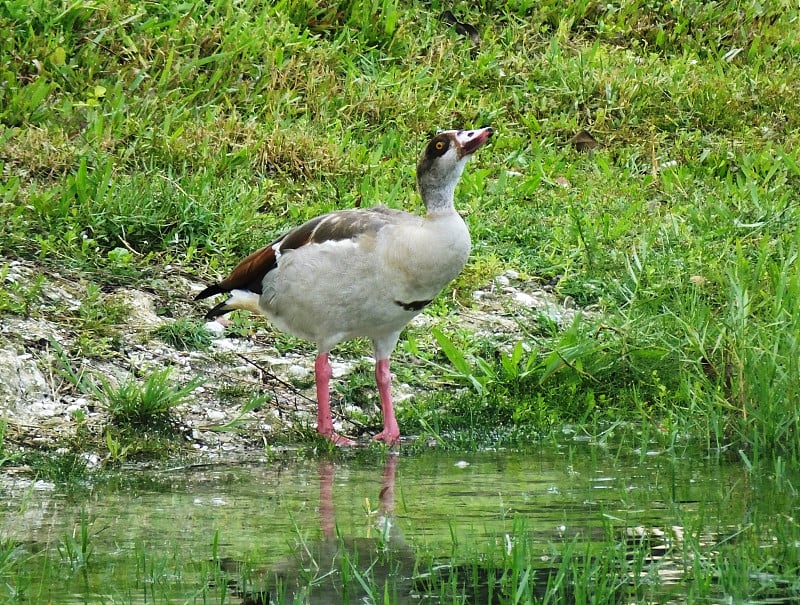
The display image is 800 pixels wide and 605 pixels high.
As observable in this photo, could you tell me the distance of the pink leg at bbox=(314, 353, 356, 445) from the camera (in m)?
6.84

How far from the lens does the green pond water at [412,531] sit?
162 inches

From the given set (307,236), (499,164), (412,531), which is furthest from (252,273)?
(499,164)

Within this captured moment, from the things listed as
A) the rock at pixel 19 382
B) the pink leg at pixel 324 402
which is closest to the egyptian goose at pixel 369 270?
the pink leg at pixel 324 402

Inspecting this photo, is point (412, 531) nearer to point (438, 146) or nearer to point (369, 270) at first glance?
point (369, 270)

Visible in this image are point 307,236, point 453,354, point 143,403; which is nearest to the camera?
point 143,403

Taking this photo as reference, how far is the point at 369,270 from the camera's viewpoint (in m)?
6.73

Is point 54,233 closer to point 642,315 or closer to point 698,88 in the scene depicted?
point 642,315

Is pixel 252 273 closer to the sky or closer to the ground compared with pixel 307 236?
closer to the ground

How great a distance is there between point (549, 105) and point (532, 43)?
1030mm

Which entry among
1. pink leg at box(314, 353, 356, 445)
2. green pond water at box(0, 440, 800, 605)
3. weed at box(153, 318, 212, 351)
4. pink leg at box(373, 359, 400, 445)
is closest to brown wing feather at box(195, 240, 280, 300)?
weed at box(153, 318, 212, 351)

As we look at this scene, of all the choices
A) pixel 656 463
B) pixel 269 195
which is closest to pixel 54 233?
pixel 269 195

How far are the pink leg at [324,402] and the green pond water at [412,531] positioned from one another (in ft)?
0.86

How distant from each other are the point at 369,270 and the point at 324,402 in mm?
722

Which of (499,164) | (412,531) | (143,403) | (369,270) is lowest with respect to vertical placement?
(412,531)
